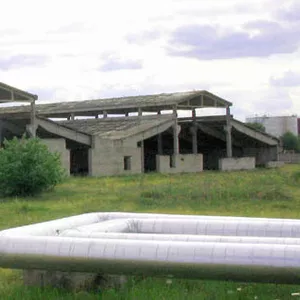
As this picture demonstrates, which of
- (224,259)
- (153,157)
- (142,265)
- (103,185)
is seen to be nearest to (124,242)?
(142,265)

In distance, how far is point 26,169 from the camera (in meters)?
22.6

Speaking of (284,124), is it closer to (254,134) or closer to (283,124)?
(283,124)

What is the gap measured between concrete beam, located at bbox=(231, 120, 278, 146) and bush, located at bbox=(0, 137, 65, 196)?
73.0ft

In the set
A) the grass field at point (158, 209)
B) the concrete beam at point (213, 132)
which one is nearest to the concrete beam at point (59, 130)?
the grass field at point (158, 209)

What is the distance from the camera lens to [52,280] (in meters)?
7.61

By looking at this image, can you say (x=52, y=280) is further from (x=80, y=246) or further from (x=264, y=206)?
(x=264, y=206)

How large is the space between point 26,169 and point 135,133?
591 inches

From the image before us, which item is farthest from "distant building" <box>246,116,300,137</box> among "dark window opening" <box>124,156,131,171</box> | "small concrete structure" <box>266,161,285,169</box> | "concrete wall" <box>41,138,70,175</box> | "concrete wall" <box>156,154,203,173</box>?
"concrete wall" <box>41,138,70,175</box>

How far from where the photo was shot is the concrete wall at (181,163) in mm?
39125

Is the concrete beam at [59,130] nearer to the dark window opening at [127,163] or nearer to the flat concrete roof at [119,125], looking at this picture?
the flat concrete roof at [119,125]

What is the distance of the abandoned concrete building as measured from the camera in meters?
35.8

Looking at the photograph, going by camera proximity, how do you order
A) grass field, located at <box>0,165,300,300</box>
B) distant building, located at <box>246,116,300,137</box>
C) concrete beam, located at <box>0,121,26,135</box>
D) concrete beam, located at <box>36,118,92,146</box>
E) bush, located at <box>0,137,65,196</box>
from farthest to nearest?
distant building, located at <box>246,116,300,137</box>, concrete beam, located at <box>0,121,26,135</box>, concrete beam, located at <box>36,118,92,146</box>, bush, located at <box>0,137,65,196</box>, grass field, located at <box>0,165,300,300</box>

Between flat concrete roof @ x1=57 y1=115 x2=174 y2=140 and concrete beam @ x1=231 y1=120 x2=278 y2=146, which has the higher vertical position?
flat concrete roof @ x1=57 y1=115 x2=174 y2=140

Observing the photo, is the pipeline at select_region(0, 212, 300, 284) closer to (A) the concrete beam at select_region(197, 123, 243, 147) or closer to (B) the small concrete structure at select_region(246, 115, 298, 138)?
(A) the concrete beam at select_region(197, 123, 243, 147)
